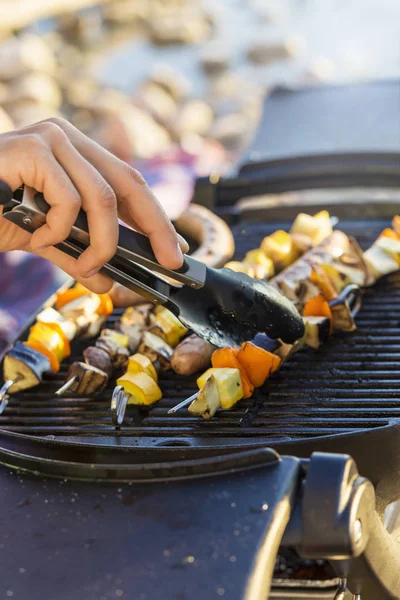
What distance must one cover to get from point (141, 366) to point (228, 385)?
0.27 meters

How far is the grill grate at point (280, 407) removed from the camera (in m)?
1.50

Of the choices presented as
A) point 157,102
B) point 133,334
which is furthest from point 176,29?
point 133,334

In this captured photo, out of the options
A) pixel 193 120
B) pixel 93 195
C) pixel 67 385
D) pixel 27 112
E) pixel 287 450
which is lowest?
pixel 193 120

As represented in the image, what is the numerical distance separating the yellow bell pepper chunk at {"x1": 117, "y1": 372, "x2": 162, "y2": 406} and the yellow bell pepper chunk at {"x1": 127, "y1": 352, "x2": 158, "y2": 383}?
0.04 metres

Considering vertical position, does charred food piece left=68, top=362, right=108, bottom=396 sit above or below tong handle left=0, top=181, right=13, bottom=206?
below

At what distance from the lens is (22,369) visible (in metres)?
1.83

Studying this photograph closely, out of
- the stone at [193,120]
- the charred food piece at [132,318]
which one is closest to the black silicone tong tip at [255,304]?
the charred food piece at [132,318]

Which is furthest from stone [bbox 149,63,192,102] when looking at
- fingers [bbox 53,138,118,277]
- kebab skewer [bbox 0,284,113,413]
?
fingers [bbox 53,138,118,277]

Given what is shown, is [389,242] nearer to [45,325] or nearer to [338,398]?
[338,398]

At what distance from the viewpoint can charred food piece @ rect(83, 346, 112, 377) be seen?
1810 mm

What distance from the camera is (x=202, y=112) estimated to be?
809 centimetres

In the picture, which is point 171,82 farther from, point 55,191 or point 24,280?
point 55,191

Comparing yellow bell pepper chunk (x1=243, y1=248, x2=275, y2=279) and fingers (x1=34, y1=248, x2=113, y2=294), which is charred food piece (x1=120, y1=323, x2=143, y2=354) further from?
yellow bell pepper chunk (x1=243, y1=248, x2=275, y2=279)

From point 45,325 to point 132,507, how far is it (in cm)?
93
